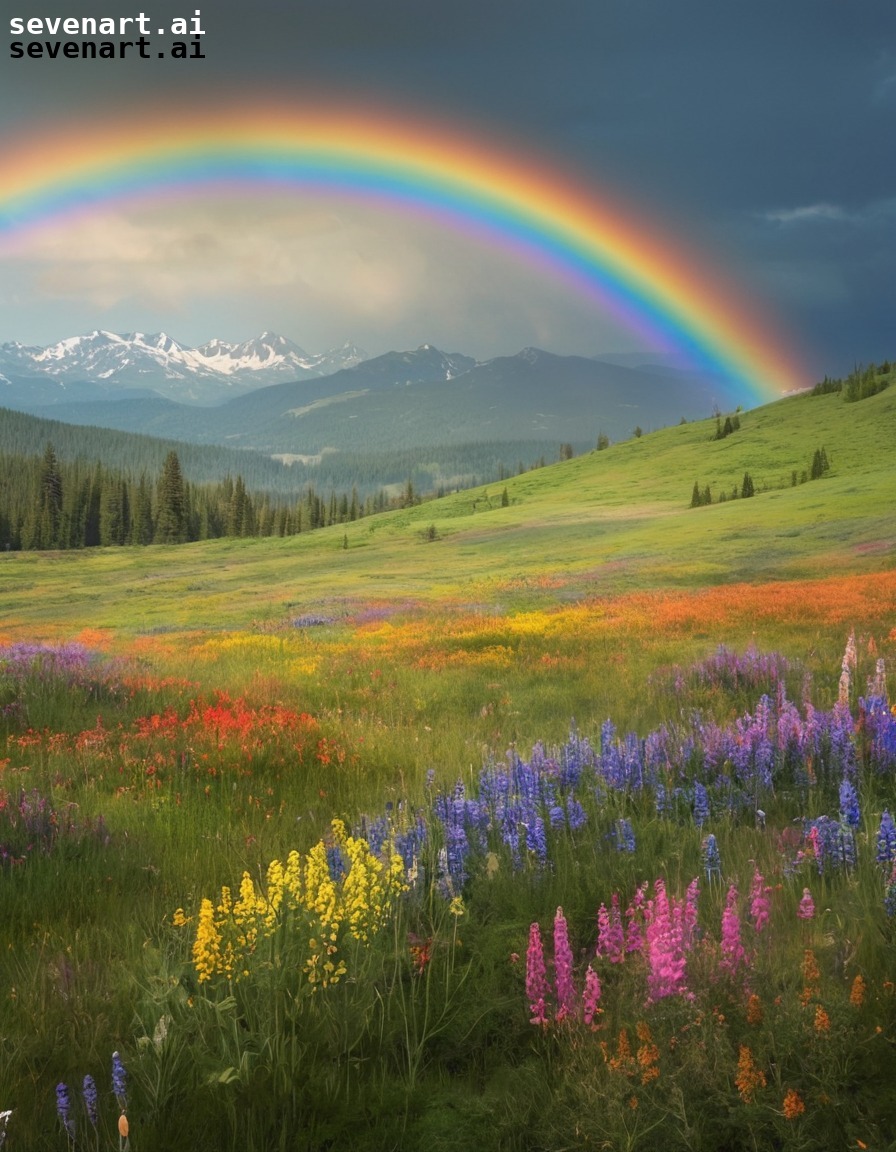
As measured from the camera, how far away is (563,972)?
2.83m

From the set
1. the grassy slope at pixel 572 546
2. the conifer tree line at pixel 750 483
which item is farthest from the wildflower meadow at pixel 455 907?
the conifer tree line at pixel 750 483

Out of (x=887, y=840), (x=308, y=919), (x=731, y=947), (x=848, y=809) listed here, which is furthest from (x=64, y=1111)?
(x=848, y=809)

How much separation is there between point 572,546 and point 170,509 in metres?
88.9

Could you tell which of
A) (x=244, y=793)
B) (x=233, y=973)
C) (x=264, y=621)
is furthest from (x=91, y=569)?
(x=233, y=973)

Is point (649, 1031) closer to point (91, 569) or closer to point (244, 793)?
point (244, 793)

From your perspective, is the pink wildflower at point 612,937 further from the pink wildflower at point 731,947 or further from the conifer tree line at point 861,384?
the conifer tree line at point 861,384

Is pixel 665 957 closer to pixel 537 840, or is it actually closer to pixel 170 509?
pixel 537 840

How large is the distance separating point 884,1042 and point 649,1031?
78 cm

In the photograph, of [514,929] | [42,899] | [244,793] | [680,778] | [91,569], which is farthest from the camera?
[91,569]

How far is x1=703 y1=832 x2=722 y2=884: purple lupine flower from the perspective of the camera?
12.4 ft

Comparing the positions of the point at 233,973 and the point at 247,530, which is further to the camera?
the point at 247,530

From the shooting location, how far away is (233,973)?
3.06 metres

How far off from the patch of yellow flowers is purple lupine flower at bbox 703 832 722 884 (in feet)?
5.26

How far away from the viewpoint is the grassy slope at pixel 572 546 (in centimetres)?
2630
